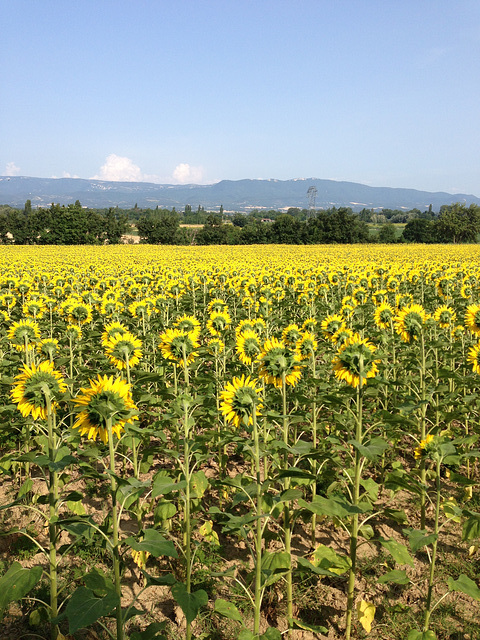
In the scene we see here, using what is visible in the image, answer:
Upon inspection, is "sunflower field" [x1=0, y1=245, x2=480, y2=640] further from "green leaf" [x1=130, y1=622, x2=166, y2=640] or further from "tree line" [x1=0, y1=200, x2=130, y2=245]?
"tree line" [x1=0, y1=200, x2=130, y2=245]

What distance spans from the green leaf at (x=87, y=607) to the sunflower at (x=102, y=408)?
0.71 meters

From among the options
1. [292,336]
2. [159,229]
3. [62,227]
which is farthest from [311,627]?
[62,227]

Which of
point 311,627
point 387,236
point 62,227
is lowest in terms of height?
point 311,627

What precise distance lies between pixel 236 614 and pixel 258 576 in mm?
249

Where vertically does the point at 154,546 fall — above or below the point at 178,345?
below

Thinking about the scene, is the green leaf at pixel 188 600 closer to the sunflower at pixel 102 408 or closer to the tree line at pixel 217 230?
the sunflower at pixel 102 408

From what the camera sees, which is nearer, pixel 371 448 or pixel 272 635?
pixel 272 635

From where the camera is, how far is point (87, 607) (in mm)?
1989

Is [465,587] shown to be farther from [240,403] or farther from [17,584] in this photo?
[17,584]

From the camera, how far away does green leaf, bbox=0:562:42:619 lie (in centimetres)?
212

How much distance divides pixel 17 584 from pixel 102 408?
0.95 m

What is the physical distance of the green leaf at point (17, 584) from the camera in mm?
2115

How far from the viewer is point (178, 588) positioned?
2500mm

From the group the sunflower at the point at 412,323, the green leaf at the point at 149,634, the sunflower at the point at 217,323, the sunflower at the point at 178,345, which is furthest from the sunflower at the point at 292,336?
the green leaf at the point at 149,634
